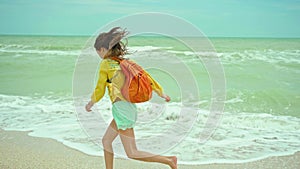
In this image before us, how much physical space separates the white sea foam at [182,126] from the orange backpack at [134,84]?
155 cm

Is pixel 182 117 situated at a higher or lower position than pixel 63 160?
lower

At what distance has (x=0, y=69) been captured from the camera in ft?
44.2

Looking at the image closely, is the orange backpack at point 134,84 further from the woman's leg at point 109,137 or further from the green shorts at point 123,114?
the woman's leg at point 109,137

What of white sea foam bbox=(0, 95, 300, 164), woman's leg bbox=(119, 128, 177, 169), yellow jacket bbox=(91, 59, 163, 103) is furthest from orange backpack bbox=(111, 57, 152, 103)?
white sea foam bbox=(0, 95, 300, 164)

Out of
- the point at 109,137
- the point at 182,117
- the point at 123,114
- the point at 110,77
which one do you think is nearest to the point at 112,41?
the point at 110,77

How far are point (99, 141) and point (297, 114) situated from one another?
380 cm

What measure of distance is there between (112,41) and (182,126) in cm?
318

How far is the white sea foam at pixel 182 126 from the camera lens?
15.3 feet

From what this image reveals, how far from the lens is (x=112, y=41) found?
10.0 ft

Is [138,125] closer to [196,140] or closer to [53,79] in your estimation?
[196,140]

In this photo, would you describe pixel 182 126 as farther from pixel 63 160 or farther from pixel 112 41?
pixel 112 41

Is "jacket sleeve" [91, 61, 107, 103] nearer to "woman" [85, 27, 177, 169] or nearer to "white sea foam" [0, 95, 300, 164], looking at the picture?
"woman" [85, 27, 177, 169]

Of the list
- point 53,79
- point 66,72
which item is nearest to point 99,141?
point 53,79

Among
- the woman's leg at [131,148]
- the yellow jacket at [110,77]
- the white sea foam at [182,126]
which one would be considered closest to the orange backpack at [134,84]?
the yellow jacket at [110,77]
